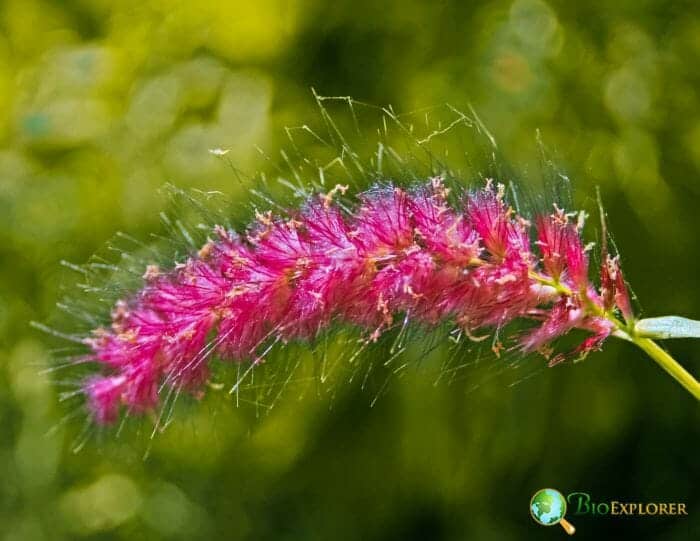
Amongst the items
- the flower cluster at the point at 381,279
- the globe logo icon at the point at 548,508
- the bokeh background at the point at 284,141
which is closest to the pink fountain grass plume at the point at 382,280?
the flower cluster at the point at 381,279

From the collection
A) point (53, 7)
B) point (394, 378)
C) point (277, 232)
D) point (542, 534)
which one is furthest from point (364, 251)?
point (53, 7)

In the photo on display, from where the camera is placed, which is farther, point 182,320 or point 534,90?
point 534,90

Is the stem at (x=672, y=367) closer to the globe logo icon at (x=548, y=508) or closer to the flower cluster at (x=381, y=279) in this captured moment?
the flower cluster at (x=381, y=279)

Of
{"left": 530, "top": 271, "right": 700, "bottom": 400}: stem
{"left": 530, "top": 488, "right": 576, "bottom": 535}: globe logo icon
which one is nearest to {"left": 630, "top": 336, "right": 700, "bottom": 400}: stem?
{"left": 530, "top": 271, "right": 700, "bottom": 400}: stem

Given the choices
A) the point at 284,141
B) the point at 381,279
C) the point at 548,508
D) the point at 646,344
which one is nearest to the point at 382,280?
the point at 381,279

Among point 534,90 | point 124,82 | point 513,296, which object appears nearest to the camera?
point 513,296

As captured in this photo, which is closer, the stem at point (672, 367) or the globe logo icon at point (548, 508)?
the stem at point (672, 367)

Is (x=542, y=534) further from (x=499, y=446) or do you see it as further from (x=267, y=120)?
(x=267, y=120)
